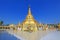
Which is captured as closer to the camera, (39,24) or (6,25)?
(39,24)

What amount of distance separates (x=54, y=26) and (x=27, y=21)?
6350 mm

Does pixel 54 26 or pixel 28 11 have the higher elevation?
pixel 28 11

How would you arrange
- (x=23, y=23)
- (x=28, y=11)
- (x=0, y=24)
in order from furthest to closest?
(x=0, y=24), (x=28, y=11), (x=23, y=23)

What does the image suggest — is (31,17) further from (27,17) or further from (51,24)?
(51,24)

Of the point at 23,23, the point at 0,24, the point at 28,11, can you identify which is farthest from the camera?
the point at 0,24

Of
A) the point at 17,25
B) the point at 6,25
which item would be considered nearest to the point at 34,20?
the point at 17,25

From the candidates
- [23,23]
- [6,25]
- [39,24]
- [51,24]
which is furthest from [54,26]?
[6,25]

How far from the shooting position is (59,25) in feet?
139

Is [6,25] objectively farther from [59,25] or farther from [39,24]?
[59,25]

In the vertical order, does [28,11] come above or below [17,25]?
above

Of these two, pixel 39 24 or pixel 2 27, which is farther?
pixel 2 27

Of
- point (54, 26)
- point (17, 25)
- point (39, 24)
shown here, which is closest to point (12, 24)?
point (17, 25)

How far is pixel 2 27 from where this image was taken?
4850cm

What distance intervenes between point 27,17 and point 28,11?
1473 mm
